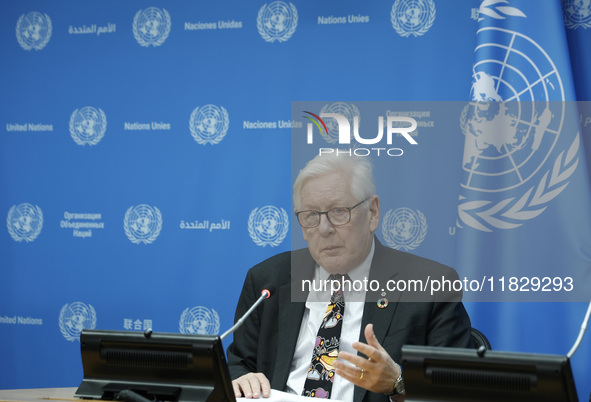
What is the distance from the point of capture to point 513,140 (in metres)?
2.76

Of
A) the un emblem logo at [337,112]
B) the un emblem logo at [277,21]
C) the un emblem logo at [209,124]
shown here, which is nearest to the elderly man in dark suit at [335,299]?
the un emblem logo at [337,112]

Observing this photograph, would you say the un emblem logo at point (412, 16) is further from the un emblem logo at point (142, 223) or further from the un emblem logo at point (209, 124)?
the un emblem logo at point (142, 223)

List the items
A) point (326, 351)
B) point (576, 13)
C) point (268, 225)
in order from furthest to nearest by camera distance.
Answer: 1. point (268, 225)
2. point (576, 13)
3. point (326, 351)

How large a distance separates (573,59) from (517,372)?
7.01 feet

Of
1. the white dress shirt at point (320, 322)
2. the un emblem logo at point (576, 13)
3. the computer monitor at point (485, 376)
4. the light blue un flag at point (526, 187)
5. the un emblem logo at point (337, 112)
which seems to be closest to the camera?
the computer monitor at point (485, 376)

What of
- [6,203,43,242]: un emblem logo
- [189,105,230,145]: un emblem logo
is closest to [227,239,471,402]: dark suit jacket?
[189,105,230,145]: un emblem logo

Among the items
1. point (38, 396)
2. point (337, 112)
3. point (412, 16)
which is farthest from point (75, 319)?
point (412, 16)

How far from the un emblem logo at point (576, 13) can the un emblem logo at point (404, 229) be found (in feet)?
3.72

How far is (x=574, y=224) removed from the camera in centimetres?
262

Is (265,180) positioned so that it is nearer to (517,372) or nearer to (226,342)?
(226,342)

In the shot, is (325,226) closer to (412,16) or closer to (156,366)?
(156,366)

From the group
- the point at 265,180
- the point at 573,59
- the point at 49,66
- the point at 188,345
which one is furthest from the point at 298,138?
Answer: the point at 188,345

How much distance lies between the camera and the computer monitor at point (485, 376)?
48.2 inches

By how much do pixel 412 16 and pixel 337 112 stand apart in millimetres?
616
